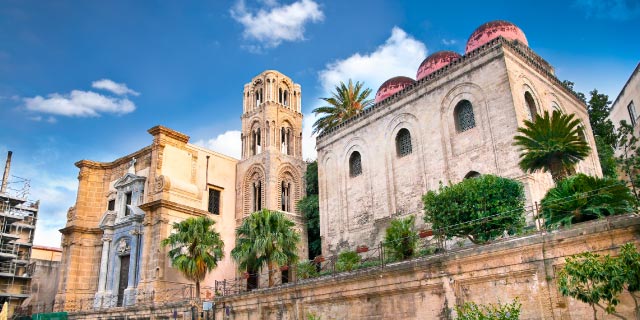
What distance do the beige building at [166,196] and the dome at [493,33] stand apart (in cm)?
1424

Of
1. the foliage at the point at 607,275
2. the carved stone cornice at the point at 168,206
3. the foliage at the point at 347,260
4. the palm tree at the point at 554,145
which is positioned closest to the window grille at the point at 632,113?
the palm tree at the point at 554,145

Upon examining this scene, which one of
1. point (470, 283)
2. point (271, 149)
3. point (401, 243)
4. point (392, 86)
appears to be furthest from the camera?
point (271, 149)

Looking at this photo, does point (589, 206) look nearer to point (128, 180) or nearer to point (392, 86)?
point (392, 86)

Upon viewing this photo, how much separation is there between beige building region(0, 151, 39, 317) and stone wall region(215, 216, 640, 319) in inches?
1133

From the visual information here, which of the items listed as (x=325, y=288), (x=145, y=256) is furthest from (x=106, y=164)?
(x=325, y=288)

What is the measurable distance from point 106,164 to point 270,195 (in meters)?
12.3

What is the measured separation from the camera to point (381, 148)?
24.0 m

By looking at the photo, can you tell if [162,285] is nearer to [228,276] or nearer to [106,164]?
[228,276]

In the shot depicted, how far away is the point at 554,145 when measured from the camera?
16.0 meters

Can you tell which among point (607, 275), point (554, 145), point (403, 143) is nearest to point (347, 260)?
point (403, 143)

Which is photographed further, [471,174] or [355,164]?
[355,164]

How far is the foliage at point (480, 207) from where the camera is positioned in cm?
1563

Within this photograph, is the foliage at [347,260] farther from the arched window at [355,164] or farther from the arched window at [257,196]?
the arched window at [257,196]

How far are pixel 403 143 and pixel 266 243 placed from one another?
7982 millimetres
